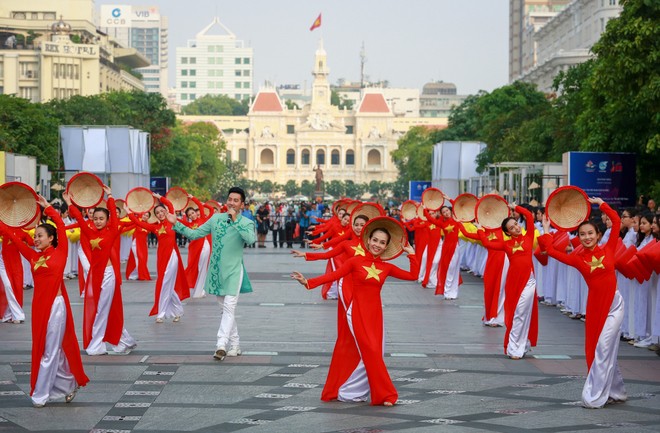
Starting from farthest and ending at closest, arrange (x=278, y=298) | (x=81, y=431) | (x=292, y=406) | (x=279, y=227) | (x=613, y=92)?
(x=279, y=227)
(x=613, y=92)
(x=278, y=298)
(x=292, y=406)
(x=81, y=431)

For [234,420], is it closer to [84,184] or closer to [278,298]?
[84,184]

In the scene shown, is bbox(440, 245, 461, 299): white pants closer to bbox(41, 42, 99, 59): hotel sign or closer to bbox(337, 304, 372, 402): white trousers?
bbox(337, 304, 372, 402): white trousers

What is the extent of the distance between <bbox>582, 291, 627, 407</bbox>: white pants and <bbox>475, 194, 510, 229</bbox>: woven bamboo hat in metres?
6.74

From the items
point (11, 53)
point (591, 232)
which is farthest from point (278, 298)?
point (11, 53)

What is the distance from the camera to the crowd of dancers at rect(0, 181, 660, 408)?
1100cm

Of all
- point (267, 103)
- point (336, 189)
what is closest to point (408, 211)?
point (336, 189)

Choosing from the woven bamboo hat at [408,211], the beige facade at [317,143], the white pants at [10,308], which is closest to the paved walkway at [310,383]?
the white pants at [10,308]

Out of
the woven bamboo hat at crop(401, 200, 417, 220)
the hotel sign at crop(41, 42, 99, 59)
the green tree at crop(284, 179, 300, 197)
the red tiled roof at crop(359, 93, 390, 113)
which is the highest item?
the hotel sign at crop(41, 42, 99, 59)

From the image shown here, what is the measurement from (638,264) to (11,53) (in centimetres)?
9411

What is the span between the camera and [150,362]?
13422mm

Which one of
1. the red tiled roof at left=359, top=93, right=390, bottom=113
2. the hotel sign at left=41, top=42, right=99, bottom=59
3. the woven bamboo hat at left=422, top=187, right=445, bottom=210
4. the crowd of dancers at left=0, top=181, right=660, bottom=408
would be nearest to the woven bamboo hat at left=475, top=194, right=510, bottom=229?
the crowd of dancers at left=0, top=181, right=660, bottom=408

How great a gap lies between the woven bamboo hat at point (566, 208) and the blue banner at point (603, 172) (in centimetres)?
1491

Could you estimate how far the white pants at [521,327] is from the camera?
1419 centimetres

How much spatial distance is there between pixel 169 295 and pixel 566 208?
670 centimetres
